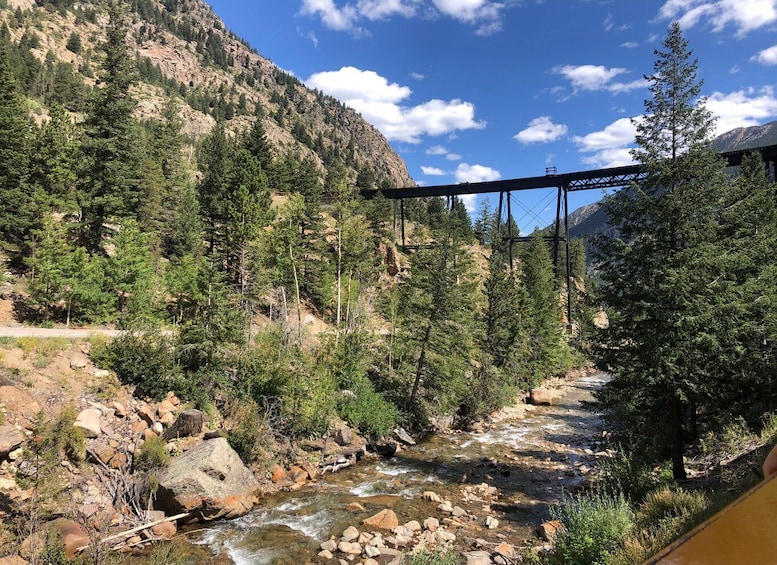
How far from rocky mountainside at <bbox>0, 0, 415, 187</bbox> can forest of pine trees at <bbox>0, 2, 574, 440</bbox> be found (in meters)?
60.5

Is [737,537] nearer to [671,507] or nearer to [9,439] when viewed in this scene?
[671,507]

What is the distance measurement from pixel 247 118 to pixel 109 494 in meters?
140

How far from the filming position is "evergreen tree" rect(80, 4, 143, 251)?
25.1m

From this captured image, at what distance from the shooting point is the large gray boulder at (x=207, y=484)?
38.5 feet

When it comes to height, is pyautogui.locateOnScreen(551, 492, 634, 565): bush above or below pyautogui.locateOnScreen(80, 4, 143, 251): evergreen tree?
below

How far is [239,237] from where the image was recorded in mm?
24125

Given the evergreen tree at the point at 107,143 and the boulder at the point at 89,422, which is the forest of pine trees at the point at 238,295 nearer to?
Answer: the evergreen tree at the point at 107,143

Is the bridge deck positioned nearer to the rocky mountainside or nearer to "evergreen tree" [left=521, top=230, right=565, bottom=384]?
"evergreen tree" [left=521, top=230, right=565, bottom=384]

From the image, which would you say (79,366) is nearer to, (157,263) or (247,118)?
(157,263)

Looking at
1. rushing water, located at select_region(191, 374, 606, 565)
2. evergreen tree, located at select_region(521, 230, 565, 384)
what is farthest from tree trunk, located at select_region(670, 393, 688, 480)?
evergreen tree, located at select_region(521, 230, 565, 384)

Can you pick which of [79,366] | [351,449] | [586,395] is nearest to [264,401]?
[351,449]

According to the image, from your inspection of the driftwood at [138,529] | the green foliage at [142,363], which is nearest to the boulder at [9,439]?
the driftwood at [138,529]

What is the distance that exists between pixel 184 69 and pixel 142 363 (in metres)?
171

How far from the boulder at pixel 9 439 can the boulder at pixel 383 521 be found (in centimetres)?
898
